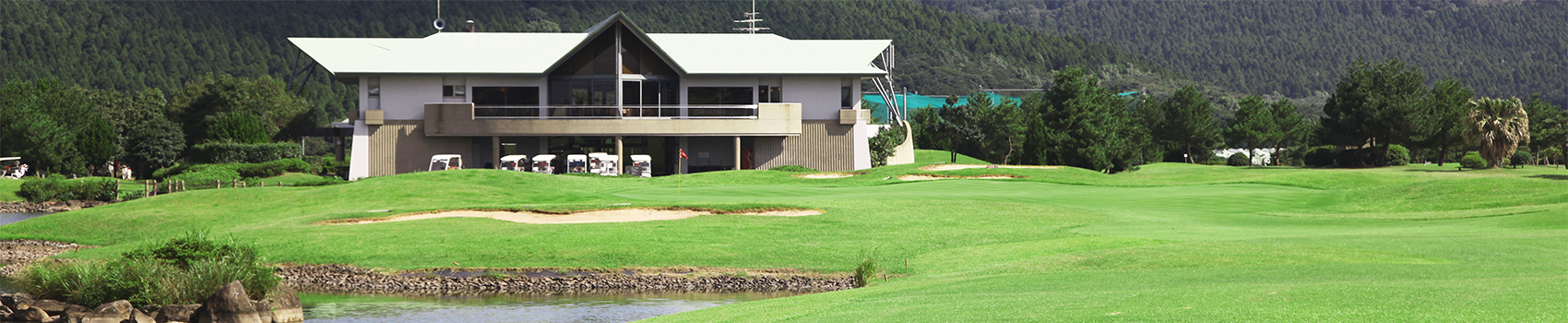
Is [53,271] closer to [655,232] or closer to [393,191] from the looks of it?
[655,232]

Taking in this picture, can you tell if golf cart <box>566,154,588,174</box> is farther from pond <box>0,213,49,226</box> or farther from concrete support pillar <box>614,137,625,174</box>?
pond <box>0,213,49,226</box>

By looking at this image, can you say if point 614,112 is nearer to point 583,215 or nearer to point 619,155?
point 619,155

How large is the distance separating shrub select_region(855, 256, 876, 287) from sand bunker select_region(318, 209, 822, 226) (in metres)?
8.43

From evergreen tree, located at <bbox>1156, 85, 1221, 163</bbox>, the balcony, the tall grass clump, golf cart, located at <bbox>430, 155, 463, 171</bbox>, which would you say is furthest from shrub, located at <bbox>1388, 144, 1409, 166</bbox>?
the tall grass clump

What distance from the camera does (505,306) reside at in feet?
65.0

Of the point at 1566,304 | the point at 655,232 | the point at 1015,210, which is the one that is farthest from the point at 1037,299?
the point at 1015,210

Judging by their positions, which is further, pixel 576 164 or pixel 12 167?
pixel 12 167

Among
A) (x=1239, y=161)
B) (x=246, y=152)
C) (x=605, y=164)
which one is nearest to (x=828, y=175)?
(x=605, y=164)

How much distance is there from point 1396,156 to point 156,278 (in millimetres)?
72642

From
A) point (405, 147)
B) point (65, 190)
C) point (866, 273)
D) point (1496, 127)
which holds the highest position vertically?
point (1496, 127)

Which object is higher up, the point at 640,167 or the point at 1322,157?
the point at 1322,157

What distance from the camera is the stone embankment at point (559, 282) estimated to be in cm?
2153

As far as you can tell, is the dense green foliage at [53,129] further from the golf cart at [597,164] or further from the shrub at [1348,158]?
the shrub at [1348,158]

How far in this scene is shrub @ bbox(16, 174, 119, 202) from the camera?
5000 centimetres
